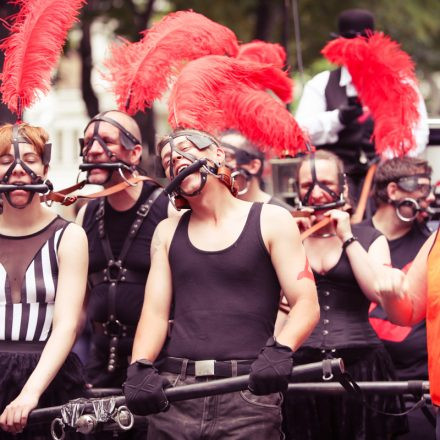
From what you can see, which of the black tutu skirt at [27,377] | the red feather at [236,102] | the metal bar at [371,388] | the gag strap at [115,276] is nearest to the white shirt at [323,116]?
the red feather at [236,102]

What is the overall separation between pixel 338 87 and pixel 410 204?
1.57 metres

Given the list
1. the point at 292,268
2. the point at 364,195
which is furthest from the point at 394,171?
the point at 292,268

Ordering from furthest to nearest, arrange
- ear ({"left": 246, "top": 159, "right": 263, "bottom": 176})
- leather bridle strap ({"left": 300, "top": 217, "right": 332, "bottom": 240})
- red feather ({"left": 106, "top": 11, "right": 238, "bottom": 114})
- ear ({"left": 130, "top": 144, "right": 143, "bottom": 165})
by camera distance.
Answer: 1. ear ({"left": 246, "top": 159, "right": 263, "bottom": 176})
2. ear ({"left": 130, "top": 144, "right": 143, "bottom": 165})
3. red feather ({"left": 106, "top": 11, "right": 238, "bottom": 114})
4. leather bridle strap ({"left": 300, "top": 217, "right": 332, "bottom": 240})

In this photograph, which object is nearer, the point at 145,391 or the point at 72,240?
the point at 145,391

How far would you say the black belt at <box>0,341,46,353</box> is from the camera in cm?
544

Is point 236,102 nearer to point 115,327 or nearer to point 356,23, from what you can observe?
point 115,327

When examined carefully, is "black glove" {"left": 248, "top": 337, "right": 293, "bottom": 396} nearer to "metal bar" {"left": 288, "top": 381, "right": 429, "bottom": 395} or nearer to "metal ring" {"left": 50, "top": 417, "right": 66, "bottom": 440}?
"metal bar" {"left": 288, "top": 381, "right": 429, "bottom": 395}

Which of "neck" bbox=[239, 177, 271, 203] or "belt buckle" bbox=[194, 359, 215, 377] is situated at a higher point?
"neck" bbox=[239, 177, 271, 203]

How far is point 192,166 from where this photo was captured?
5.05 meters

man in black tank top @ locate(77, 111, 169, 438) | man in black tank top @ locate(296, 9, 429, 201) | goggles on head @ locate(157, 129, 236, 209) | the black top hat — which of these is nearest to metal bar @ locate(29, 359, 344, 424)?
goggles on head @ locate(157, 129, 236, 209)

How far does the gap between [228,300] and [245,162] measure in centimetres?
241

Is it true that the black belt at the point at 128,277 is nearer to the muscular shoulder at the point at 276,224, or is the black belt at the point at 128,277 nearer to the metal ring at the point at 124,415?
the metal ring at the point at 124,415

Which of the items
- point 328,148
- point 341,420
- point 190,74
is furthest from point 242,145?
point 341,420

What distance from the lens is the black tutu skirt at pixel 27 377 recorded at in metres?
5.39
